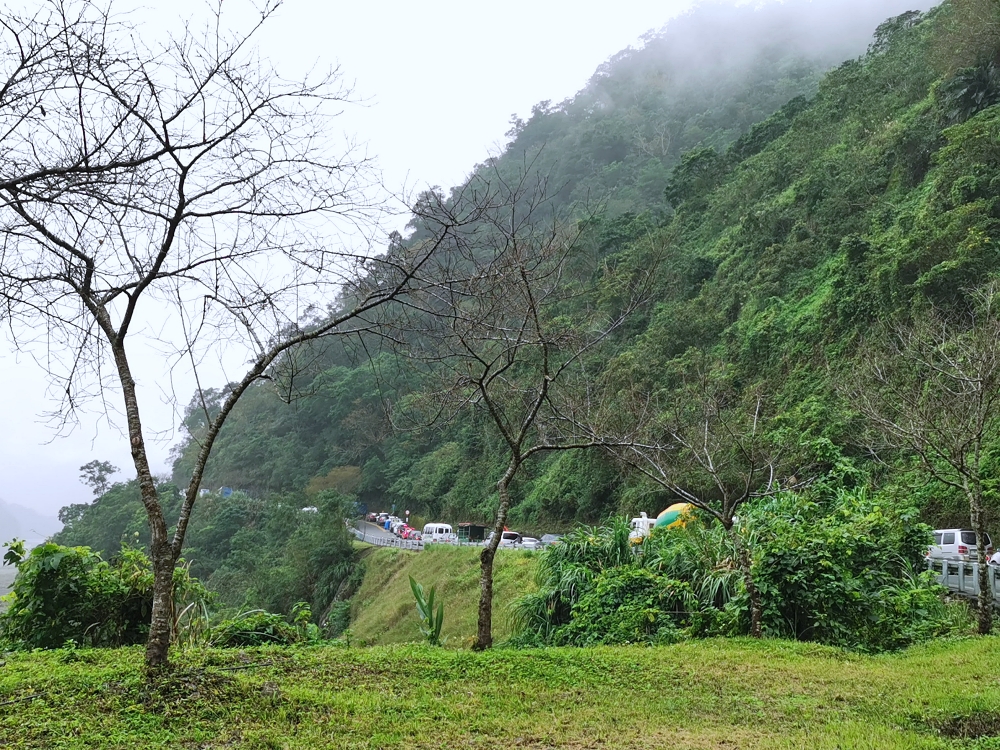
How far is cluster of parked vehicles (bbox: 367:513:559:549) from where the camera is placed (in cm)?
2756

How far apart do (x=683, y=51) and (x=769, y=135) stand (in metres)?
50.5

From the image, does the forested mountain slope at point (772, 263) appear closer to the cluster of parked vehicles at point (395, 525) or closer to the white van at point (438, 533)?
the cluster of parked vehicles at point (395, 525)

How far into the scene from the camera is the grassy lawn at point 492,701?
158 inches

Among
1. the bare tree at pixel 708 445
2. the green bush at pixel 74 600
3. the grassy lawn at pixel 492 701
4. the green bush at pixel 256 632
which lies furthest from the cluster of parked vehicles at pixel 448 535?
the grassy lawn at pixel 492 701

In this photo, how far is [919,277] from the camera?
18672mm

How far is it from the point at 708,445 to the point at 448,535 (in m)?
25.4

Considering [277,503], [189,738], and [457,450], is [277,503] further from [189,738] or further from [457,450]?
[189,738]

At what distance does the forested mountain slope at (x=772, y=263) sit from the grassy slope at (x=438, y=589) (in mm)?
3231

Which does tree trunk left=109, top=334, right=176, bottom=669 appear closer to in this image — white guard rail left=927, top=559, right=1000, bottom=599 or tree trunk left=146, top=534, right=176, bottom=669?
tree trunk left=146, top=534, right=176, bottom=669

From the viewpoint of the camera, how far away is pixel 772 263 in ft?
93.3

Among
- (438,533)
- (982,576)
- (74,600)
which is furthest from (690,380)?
(74,600)

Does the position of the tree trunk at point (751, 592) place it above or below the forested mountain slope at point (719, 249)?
below

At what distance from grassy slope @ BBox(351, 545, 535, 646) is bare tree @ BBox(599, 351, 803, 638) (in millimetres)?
4890

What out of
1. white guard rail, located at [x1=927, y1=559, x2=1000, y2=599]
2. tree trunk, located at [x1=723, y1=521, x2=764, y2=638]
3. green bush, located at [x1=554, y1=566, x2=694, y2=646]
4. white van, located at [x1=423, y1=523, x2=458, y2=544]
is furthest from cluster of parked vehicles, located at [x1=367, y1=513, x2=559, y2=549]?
tree trunk, located at [x1=723, y1=521, x2=764, y2=638]
